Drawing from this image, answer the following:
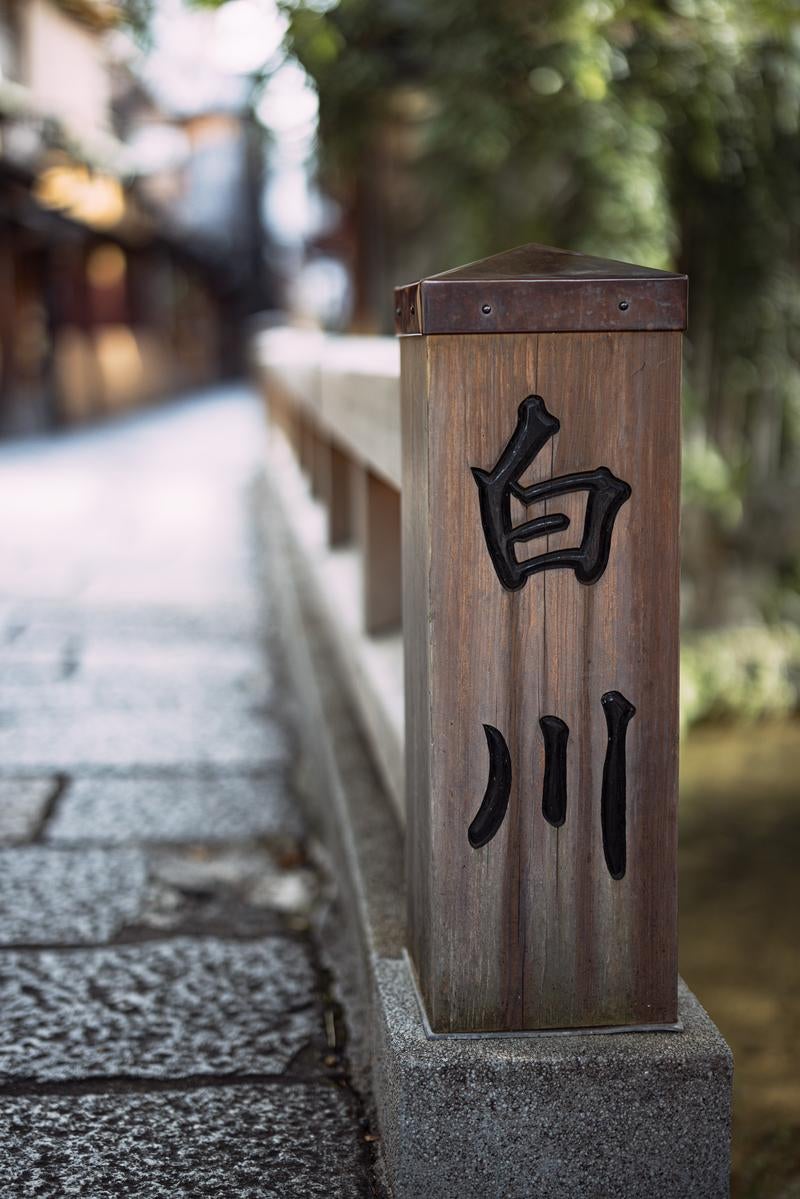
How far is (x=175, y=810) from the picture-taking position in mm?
3092

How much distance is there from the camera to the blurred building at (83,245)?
1476 cm

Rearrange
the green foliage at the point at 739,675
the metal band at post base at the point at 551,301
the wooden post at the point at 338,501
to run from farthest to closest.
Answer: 1. the green foliage at the point at 739,675
2. the wooden post at the point at 338,501
3. the metal band at post base at the point at 551,301

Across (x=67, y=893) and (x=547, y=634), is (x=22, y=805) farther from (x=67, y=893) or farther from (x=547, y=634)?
(x=547, y=634)

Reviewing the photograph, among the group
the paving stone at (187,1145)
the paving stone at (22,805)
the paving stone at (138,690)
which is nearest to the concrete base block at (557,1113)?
the paving stone at (187,1145)

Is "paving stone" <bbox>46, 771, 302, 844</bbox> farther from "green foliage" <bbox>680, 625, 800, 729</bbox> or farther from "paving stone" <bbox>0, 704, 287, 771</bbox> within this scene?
"green foliage" <bbox>680, 625, 800, 729</bbox>

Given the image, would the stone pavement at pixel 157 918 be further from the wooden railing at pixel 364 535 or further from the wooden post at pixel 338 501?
the wooden post at pixel 338 501

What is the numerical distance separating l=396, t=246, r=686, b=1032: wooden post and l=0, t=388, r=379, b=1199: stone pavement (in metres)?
0.40

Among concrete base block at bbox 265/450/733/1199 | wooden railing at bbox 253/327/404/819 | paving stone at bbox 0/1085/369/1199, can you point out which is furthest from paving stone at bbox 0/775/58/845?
concrete base block at bbox 265/450/733/1199

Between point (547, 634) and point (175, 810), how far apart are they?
1.86 m

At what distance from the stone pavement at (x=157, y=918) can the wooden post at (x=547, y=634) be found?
0.40 meters

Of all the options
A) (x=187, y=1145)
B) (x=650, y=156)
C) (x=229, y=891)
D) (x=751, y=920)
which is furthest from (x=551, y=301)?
(x=650, y=156)

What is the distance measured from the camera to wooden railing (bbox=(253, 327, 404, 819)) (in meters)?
2.27

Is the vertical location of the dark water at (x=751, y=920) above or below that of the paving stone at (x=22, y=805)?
below

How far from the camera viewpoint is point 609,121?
518cm
